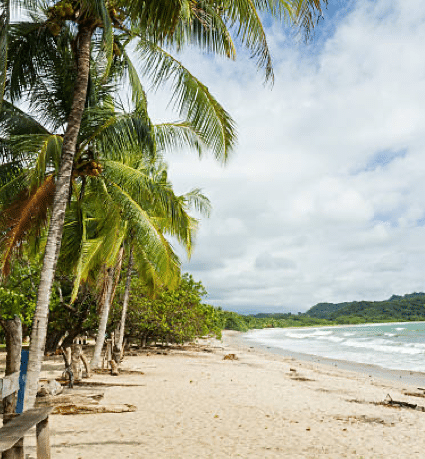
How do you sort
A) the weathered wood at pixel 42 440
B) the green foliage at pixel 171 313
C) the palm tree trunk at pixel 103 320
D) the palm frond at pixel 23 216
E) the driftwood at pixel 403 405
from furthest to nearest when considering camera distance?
the green foliage at pixel 171 313
the palm tree trunk at pixel 103 320
the driftwood at pixel 403 405
the palm frond at pixel 23 216
the weathered wood at pixel 42 440

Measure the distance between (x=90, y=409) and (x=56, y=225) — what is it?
378cm

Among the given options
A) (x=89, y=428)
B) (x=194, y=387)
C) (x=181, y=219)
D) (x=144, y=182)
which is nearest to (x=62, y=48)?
(x=144, y=182)

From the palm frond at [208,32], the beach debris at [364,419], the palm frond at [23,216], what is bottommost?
the beach debris at [364,419]

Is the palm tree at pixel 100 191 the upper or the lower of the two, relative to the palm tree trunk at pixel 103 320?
upper

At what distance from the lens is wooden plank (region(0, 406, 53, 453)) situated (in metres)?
3.41

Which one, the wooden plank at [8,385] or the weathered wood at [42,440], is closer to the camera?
the wooden plank at [8,385]

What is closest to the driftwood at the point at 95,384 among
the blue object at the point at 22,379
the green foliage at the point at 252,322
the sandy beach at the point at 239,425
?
the sandy beach at the point at 239,425

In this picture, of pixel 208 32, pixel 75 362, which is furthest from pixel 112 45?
pixel 75 362

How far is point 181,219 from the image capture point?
10719 millimetres

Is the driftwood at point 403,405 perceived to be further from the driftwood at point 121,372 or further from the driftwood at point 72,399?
the driftwood at point 121,372

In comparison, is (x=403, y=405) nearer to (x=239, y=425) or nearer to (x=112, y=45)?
(x=239, y=425)

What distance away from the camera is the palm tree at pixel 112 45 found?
6137 millimetres

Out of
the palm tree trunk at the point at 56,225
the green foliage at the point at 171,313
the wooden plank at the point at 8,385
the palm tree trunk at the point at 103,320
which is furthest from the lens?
the green foliage at the point at 171,313

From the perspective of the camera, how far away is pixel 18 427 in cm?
379
